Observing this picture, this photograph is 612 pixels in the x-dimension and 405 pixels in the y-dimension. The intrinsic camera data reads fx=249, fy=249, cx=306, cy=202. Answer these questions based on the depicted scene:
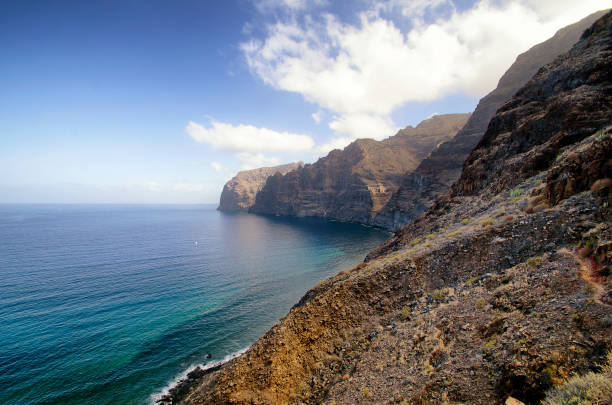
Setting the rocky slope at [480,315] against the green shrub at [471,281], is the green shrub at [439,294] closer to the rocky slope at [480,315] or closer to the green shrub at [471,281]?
the rocky slope at [480,315]

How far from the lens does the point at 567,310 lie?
28.1 feet

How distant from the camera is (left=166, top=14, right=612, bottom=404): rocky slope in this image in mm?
8156

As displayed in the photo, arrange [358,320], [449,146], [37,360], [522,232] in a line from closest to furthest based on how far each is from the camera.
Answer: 1. [522,232]
2. [358,320]
3. [37,360]
4. [449,146]

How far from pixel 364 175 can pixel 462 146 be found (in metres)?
63.3

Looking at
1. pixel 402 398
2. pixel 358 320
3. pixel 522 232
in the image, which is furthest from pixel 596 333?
pixel 358 320

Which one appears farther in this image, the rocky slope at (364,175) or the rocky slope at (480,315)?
the rocky slope at (364,175)

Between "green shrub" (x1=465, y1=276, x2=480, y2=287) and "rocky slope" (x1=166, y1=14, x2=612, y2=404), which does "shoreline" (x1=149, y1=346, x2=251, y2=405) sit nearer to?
"rocky slope" (x1=166, y1=14, x2=612, y2=404)

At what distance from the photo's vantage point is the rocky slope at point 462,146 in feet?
299

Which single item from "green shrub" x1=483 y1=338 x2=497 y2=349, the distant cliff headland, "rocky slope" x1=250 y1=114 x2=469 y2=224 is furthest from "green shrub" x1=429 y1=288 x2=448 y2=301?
"rocky slope" x1=250 y1=114 x2=469 y2=224

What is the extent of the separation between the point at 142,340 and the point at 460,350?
33.4 m

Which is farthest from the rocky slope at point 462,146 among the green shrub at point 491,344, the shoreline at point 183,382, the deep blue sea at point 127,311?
the green shrub at point 491,344

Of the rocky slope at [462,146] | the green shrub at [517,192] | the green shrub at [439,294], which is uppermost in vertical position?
the rocky slope at [462,146]

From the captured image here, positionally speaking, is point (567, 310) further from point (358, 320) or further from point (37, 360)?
point (37, 360)

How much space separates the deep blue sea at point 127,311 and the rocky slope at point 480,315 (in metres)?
7.10
